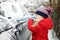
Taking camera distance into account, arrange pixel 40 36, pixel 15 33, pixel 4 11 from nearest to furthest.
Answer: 1. pixel 40 36
2. pixel 15 33
3. pixel 4 11

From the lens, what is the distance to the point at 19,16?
2006mm

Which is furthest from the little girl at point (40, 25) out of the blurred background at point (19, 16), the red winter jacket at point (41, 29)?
the blurred background at point (19, 16)

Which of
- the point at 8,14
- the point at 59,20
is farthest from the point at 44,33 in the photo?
the point at 59,20

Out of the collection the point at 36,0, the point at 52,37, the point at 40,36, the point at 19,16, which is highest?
the point at 36,0

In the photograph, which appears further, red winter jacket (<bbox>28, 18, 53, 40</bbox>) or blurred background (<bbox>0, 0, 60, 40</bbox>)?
→ blurred background (<bbox>0, 0, 60, 40</bbox>)

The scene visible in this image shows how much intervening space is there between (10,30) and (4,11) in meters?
0.27

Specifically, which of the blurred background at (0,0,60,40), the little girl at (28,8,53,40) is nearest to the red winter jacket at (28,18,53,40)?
the little girl at (28,8,53,40)

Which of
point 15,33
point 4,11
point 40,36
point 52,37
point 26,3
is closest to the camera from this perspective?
point 40,36

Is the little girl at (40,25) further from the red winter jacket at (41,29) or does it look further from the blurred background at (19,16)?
the blurred background at (19,16)

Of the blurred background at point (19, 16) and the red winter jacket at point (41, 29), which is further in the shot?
the blurred background at point (19, 16)

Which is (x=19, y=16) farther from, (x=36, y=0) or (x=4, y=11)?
(x=36, y=0)

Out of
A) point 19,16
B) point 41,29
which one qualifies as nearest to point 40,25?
point 41,29

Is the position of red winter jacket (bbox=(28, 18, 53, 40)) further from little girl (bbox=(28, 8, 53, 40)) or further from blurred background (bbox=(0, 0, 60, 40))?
blurred background (bbox=(0, 0, 60, 40))

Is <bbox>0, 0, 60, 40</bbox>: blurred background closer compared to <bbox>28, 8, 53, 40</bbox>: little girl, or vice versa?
<bbox>28, 8, 53, 40</bbox>: little girl
